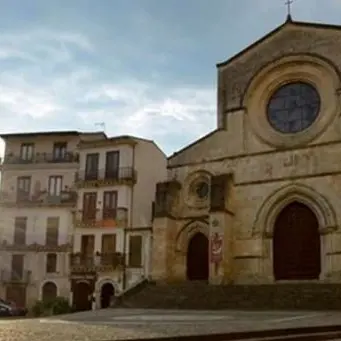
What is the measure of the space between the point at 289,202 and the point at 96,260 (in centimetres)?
1490

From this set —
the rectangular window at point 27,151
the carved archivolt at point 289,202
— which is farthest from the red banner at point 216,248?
the rectangular window at point 27,151

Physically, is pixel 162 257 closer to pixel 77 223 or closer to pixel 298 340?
pixel 77 223

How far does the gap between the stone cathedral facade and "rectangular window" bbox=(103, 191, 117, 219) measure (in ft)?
27.7

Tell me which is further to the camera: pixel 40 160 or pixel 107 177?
pixel 40 160

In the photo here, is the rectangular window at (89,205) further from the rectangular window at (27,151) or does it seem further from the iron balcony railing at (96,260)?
the rectangular window at (27,151)

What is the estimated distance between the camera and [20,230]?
39.2 meters

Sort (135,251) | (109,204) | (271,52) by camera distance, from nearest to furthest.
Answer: (271,52) < (135,251) < (109,204)

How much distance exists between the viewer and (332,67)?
83.3ft

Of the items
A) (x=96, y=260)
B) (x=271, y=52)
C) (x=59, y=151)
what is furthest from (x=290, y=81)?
(x=59, y=151)

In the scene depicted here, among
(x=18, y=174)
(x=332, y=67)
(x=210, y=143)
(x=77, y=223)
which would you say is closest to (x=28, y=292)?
(x=77, y=223)

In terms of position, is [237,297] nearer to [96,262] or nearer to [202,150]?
[202,150]

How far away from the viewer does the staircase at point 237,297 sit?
20422 mm

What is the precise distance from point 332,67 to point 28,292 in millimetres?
24381

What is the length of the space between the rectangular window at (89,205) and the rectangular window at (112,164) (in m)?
1.63
